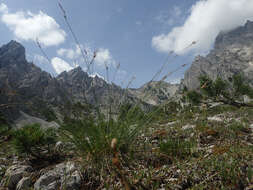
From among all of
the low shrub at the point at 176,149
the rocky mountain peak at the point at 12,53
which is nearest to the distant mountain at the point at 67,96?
the low shrub at the point at 176,149

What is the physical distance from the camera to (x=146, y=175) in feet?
6.00

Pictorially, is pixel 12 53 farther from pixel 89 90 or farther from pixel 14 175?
pixel 89 90

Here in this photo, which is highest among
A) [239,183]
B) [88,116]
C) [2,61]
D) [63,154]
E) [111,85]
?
[2,61]

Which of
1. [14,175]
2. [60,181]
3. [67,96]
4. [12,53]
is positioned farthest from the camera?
[12,53]

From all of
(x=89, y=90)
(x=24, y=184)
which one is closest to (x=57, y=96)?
(x=89, y=90)

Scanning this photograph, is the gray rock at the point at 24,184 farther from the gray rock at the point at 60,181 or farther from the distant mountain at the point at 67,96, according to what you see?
the distant mountain at the point at 67,96

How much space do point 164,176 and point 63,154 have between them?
2.36m

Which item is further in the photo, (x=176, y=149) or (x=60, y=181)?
(x=176, y=149)

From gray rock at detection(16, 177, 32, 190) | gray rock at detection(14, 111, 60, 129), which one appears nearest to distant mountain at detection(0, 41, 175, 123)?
gray rock at detection(14, 111, 60, 129)

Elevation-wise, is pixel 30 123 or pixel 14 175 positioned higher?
pixel 30 123

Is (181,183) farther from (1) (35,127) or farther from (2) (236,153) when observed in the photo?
(1) (35,127)

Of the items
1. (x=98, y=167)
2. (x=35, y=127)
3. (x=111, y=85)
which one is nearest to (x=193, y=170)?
(x=98, y=167)

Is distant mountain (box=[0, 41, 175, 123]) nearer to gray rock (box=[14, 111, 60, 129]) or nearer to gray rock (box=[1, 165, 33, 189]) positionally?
gray rock (box=[14, 111, 60, 129])

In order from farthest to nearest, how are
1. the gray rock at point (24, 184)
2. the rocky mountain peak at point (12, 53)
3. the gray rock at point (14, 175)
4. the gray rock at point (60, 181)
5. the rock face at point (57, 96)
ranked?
1. the rocky mountain peak at point (12, 53)
2. the rock face at point (57, 96)
3. the gray rock at point (14, 175)
4. the gray rock at point (24, 184)
5. the gray rock at point (60, 181)
